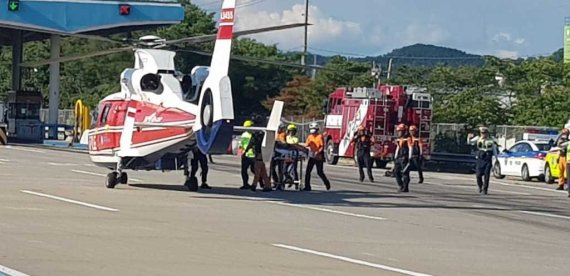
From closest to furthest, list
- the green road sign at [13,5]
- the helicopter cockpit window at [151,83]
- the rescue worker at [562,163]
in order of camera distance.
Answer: the helicopter cockpit window at [151,83] → the rescue worker at [562,163] → the green road sign at [13,5]

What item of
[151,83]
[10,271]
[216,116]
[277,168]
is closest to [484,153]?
[277,168]

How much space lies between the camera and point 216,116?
853 inches

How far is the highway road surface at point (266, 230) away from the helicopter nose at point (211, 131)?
44.7 inches

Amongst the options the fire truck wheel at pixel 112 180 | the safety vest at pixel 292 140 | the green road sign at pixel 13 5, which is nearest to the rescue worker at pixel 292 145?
the safety vest at pixel 292 140

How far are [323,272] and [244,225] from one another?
5493 millimetres

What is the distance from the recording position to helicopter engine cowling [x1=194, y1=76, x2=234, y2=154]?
2162 centimetres

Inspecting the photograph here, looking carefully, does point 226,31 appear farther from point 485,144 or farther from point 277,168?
point 485,144

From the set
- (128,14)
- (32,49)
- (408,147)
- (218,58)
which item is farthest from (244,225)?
(32,49)

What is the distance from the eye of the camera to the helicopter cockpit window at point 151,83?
2514cm

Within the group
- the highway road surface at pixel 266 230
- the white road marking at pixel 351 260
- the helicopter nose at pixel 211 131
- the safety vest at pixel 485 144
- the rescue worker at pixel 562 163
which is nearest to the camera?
the white road marking at pixel 351 260

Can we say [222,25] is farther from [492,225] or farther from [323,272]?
[323,272]

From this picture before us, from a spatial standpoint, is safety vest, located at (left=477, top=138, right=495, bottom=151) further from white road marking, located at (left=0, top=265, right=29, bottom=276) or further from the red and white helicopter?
white road marking, located at (left=0, top=265, right=29, bottom=276)

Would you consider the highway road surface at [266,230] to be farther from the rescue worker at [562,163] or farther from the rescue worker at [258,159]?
the rescue worker at [562,163]

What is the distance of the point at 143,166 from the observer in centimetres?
2597
